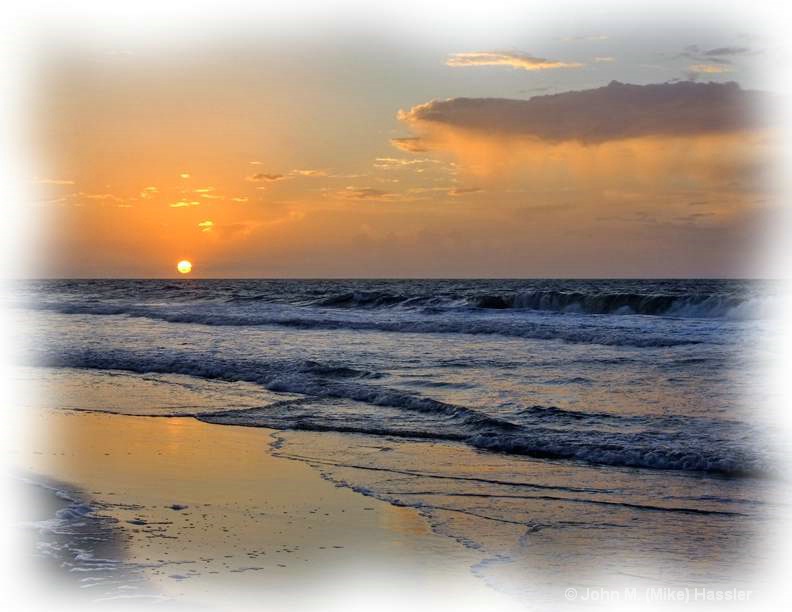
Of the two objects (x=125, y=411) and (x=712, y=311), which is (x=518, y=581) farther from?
(x=712, y=311)

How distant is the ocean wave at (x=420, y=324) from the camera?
81.3 feet

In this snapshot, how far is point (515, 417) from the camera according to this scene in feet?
41.0

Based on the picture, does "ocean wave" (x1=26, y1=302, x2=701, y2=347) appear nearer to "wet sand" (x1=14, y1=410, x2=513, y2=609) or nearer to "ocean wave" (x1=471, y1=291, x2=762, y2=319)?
"ocean wave" (x1=471, y1=291, x2=762, y2=319)

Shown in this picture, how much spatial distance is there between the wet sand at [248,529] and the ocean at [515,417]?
0.38 m

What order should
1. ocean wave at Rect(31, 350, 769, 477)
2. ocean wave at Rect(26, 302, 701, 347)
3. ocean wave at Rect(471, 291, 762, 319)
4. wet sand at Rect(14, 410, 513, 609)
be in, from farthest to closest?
ocean wave at Rect(471, 291, 762, 319)
ocean wave at Rect(26, 302, 701, 347)
ocean wave at Rect(31, 350, 769, 477)
wet sand at Rect(14, 410, 513, 609)

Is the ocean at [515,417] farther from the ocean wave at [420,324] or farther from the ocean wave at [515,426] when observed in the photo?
the ocean wave at [420,324]

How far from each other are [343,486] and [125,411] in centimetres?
601

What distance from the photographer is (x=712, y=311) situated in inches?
1374

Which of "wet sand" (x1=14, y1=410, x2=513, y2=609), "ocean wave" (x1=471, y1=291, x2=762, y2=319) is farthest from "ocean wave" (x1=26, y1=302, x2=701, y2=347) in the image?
"wet sand" (x1=14, y1=410, x2=513, y2=609)

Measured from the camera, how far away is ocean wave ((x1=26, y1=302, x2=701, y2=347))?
81.3 ft

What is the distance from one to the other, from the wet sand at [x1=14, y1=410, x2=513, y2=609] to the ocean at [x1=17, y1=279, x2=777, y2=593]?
1.25ft

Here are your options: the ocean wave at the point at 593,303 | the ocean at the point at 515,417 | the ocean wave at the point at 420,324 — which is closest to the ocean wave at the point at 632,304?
the ocean wave at the point at 593,303

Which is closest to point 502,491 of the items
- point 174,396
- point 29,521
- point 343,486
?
point 343,486

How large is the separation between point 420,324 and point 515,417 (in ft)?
61.7
